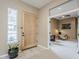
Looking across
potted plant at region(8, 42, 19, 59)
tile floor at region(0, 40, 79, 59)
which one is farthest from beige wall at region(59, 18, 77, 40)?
potted plant at region(8, 42, 19, 59)

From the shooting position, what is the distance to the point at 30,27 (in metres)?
4.88

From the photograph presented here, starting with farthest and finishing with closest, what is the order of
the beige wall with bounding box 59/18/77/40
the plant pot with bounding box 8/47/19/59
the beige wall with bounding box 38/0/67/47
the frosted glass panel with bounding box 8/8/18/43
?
the beige wall with bounding box 59/18/77/40 < the beige wall with bounding box 38/0/67/47 < the frosted glass panel with bounding box 8/8/18/43 < the plant pot with bounding box 8/47/19/59

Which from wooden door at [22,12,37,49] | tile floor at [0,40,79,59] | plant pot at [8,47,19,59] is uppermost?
wooden door at [22,12,37,49]

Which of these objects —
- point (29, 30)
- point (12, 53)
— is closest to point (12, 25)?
point (29, 30)

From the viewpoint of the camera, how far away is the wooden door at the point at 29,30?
448 centimetres

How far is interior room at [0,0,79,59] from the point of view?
11.4 ft

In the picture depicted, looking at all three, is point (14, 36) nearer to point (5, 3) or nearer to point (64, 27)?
point (5, 3)

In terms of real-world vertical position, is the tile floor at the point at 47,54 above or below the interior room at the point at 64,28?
below

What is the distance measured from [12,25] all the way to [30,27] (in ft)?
4.10

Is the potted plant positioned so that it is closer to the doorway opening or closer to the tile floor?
the tile floor

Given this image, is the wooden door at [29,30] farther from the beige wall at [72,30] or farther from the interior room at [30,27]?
the beige wall at [72,30]

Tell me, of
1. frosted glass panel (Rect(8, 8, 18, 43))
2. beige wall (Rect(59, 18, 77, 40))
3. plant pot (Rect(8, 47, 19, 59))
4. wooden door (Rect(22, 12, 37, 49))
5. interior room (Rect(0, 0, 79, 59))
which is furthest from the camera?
beige wall (Rect(59, 18, 77, 40))

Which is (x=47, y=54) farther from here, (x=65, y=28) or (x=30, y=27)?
(x=65, y=28)

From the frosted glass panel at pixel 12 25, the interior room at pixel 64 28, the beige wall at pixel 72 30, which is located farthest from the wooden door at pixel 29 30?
the beige wall at pixel 72 30
